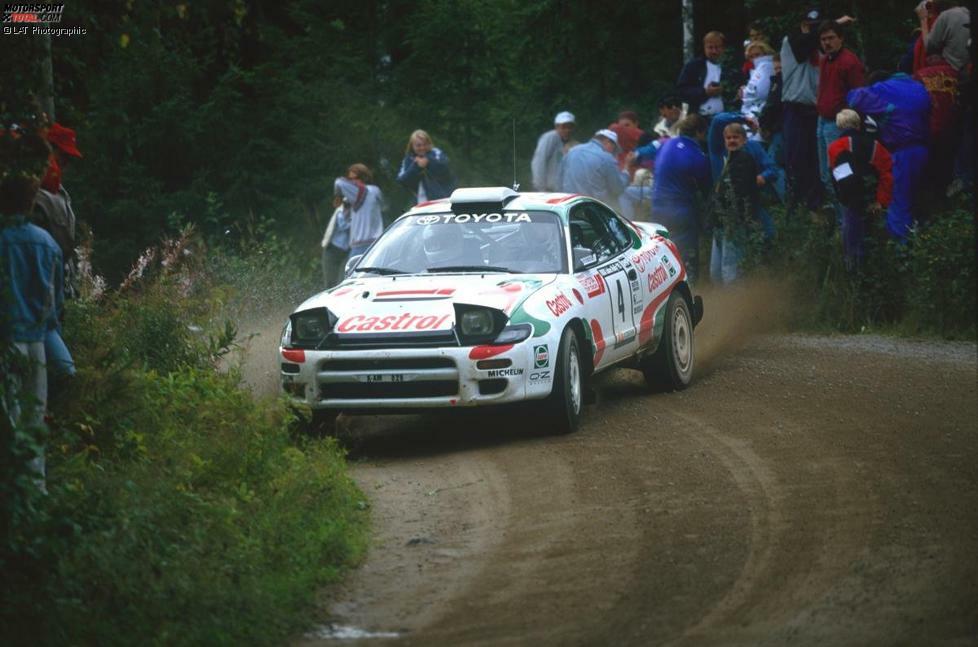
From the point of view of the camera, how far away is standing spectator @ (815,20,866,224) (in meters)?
19.3

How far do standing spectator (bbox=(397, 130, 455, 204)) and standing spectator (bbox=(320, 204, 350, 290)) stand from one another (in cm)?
91

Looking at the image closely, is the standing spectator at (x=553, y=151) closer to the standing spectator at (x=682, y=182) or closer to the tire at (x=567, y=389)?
the standing spectator at (x=682, y=182)

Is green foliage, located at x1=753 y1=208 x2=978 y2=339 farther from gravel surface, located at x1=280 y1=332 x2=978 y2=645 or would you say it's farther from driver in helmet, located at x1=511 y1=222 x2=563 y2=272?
driver in helmet, located at x1=511 y1=222 x2=563 y2=272

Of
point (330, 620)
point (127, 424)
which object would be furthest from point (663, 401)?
point (330, 620)

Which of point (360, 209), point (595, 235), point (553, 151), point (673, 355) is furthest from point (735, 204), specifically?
point (595, 235)

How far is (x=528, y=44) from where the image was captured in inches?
1139

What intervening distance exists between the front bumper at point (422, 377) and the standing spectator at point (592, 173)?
27.1ft

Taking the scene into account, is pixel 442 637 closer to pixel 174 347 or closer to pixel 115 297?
pixel 174 347

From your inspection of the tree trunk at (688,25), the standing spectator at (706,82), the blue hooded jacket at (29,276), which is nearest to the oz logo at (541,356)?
the blue hooded jacket at (29,276)

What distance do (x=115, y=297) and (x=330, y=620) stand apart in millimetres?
6210

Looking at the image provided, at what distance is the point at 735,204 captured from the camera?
19.1m

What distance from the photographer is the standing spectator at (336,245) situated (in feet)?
68.0

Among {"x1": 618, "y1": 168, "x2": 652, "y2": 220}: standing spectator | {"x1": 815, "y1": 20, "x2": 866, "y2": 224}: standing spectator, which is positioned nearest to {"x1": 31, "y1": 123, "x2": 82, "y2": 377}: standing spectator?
{"x1": 815, "y1": 20, "x2": 866, "y2": 224}: standing spectator

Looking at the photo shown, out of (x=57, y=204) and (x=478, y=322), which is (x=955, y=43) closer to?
(x=478, y=322)
